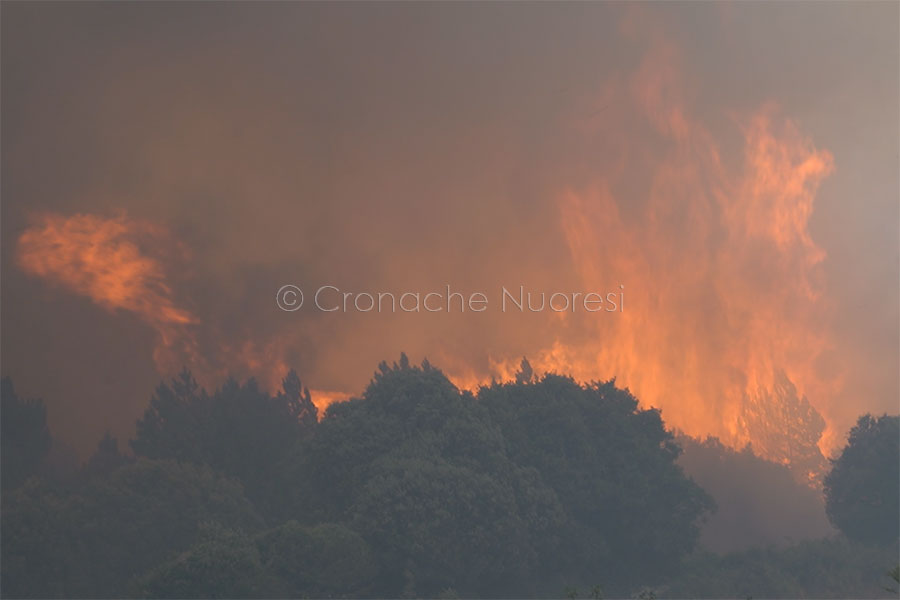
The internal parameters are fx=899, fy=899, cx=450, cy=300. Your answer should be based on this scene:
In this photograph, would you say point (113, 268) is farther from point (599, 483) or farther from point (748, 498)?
point (748, 498)

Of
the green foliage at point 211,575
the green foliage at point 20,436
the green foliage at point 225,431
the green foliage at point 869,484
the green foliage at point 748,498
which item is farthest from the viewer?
the green foliage at point 748,498

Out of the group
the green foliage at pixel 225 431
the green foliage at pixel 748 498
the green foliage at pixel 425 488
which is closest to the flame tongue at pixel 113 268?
the green foliage at pixel 225 431

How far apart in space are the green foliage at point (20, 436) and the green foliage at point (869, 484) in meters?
49.1

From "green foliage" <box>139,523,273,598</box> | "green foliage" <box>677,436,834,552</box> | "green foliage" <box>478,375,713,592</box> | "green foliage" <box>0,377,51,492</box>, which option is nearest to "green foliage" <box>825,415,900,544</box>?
"green foliage" <box>677,436,834,552</box>

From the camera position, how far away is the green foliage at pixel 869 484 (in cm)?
5597

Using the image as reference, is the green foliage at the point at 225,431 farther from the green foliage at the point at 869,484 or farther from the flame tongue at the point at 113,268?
the green foliage at the point at 869,484

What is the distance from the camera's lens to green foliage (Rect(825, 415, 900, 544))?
55969 mm

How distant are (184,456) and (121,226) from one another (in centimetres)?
1443

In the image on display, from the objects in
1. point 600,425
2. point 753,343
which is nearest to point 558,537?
point 600,425

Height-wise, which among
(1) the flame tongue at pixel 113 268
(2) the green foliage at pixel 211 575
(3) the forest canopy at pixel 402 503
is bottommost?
(2) the green foliage at pixel 211 575

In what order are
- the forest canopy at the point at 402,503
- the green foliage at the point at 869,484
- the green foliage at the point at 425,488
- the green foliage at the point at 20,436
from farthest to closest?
the green foliage at the point at 869,484, the green foliage at the point at 20,436, the green foliage at the point at 425,488, the forest canopy at the point at 402,503

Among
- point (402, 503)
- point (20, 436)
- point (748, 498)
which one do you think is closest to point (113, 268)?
point (20, 436)

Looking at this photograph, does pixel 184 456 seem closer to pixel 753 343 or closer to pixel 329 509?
pixel 329 509

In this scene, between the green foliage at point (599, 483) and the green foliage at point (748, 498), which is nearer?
the green foliage at point (599, 483)
